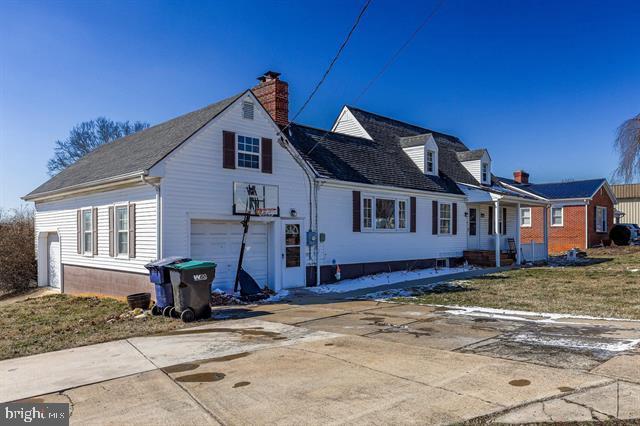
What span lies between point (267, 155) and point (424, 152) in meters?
9.55

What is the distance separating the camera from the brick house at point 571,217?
1265 inches

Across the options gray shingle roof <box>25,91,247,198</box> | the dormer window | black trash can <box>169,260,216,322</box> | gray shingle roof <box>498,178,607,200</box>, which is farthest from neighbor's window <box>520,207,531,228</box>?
black trash can <box>169,260,216,322</box>

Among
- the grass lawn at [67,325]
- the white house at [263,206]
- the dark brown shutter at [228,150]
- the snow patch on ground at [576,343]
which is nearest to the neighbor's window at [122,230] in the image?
the white house at [263,206]

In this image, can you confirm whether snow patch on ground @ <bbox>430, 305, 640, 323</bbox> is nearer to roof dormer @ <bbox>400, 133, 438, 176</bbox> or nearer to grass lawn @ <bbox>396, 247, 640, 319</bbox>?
grass lawn @ <bbox>396, 247, 640, 319</bbox>

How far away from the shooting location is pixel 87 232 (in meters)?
15.8

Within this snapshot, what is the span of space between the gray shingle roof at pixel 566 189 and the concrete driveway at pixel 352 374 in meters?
26.2

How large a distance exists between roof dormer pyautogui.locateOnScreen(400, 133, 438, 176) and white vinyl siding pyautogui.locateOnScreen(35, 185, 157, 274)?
42.6 feet

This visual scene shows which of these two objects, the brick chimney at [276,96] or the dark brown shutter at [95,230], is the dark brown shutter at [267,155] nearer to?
the brick chimney at [276,96]

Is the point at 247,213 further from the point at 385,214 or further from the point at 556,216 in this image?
the point at 556,216

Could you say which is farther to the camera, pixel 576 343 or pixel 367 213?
pixel 367 213

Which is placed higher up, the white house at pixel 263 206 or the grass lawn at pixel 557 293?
the white house at pixel 263 206

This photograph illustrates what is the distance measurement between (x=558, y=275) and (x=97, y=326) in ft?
50.7

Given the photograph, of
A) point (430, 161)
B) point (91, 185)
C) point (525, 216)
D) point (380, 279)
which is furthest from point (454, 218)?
point (91, 185)

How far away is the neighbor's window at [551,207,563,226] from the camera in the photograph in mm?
33438
